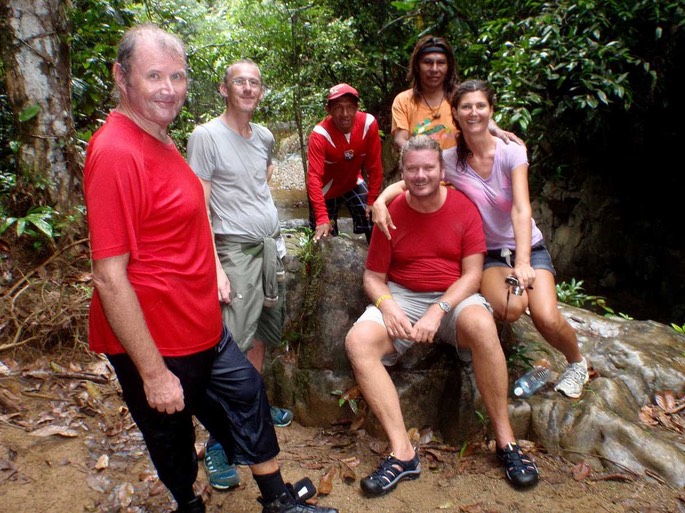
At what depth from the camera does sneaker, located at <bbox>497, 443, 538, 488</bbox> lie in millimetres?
3025

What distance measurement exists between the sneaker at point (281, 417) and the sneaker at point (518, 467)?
1.58m

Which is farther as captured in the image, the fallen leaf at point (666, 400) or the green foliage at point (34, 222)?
the green foliage at point (34, 222)

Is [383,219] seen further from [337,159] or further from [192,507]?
[192,507]

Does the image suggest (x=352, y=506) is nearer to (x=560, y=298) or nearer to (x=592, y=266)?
(x=560, y=298)

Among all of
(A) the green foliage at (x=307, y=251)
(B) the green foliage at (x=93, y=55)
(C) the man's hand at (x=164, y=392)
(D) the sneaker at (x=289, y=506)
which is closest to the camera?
(C) the man's hand at (x=164, y=392)

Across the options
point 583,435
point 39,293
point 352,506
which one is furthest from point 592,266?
point 39,293

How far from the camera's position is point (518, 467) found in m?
3.07

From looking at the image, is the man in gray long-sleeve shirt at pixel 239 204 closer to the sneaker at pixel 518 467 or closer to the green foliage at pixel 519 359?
the sneaker at pixel 518 467

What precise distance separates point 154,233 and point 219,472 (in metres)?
1.84

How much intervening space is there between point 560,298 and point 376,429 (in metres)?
3.42

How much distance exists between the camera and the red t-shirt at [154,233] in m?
1.86

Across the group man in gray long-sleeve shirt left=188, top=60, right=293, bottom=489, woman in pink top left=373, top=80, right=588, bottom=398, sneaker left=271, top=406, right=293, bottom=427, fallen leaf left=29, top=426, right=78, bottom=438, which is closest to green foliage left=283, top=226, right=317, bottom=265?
man in gray long-sleeve shirt left=188, top=60, right=293, bottom=489

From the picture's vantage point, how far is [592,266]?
9.12m

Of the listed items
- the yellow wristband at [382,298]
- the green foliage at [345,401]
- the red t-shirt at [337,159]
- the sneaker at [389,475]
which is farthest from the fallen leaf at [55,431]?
the red t-shirt at [337,159]
